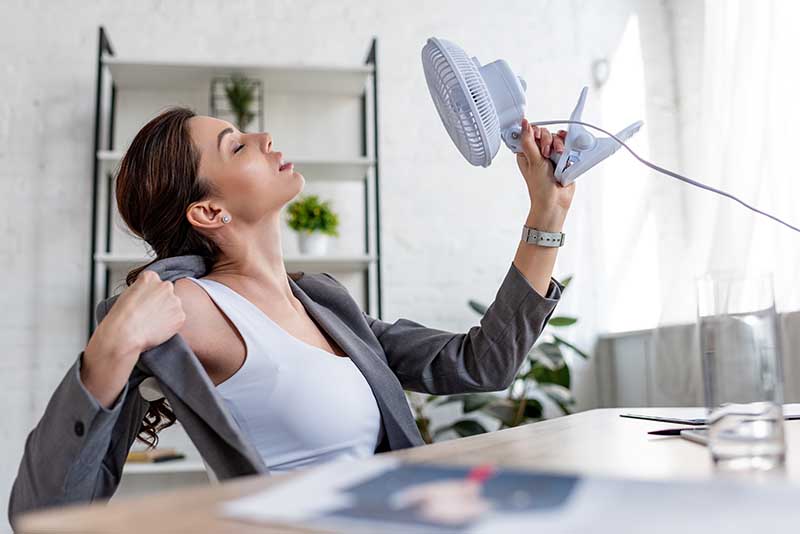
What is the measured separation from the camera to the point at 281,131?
10.3ft

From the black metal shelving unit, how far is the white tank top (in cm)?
164

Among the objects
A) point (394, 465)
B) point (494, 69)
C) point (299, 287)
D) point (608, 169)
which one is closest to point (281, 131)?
point (608, 169)

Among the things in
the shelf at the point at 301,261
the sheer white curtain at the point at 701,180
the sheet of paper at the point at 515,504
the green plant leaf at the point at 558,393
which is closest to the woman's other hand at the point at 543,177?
the sheet of paper at the point at 515,504

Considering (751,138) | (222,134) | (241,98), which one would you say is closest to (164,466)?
(241,98)

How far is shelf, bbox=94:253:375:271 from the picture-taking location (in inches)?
106

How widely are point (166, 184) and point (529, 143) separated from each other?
0.60 m

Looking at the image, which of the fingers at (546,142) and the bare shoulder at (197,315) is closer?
the bare shoulder at (197,315)

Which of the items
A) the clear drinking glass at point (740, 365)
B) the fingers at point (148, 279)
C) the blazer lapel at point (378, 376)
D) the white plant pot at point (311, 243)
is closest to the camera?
the clear drinking glass at point (740, 365)

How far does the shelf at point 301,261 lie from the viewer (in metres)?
2.69

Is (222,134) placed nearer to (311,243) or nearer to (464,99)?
(464,99)

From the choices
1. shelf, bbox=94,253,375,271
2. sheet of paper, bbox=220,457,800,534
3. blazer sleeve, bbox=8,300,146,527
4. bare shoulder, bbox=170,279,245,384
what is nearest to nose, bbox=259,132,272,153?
bare shoulder, bbox=170,279,245,384

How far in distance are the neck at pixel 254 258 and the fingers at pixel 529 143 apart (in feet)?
1.44

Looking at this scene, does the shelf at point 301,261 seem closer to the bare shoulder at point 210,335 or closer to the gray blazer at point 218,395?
the gray blazer at point 218,395

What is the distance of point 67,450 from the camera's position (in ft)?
2.90
